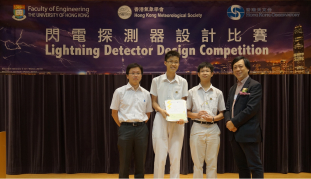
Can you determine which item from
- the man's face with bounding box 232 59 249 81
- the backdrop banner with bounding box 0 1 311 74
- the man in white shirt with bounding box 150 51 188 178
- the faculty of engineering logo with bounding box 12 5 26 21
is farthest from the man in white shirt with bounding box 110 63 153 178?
the faculty of engineering logo with bounding box 12 5 26 21

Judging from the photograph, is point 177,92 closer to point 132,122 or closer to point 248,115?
point 132,122

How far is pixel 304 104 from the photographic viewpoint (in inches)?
186

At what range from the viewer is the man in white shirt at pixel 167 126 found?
2980 mm

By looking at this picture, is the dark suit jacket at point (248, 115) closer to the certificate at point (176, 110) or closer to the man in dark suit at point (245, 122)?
the man in dark suit at point (245, 122)

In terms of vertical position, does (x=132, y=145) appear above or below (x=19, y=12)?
below

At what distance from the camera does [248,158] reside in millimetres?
2830

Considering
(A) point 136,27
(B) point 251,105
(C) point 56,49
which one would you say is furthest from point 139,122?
(C) point 56,49

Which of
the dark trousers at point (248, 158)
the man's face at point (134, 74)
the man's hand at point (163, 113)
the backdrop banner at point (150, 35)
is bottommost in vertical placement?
the dark trousers at point (248, 158)

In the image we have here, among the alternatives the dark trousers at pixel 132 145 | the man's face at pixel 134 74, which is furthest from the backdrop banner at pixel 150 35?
the dark trousers at pixel 132 145

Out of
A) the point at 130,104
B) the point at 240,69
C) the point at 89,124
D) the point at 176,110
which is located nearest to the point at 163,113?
the point at 176,110

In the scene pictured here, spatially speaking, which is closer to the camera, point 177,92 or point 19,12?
point 177,92

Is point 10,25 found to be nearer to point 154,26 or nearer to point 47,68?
point 47,68

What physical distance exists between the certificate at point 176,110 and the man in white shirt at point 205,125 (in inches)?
9.4

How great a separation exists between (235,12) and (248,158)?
113 inches
